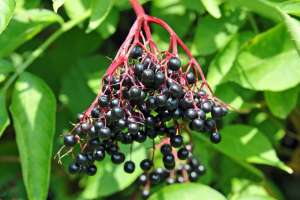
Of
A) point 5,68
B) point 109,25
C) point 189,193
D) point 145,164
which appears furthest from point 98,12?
point 189,193

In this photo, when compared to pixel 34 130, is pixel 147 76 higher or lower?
higher

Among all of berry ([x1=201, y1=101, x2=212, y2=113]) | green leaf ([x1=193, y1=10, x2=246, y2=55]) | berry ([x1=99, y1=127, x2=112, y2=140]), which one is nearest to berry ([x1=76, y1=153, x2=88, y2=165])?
berry ([x1=99, y1=127, x2=112, y2=140])

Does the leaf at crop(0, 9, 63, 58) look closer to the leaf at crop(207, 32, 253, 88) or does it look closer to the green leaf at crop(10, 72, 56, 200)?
the green leaf at crop(10, 72, 56, 200)

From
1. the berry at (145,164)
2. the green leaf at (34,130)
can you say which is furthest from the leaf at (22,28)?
the berry at (145,164)

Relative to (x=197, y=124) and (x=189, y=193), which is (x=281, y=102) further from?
(x=197, y=124)

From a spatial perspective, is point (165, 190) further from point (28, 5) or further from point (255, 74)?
point (28, 5)

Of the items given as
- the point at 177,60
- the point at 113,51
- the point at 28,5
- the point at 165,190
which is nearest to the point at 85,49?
the point at 113,51
